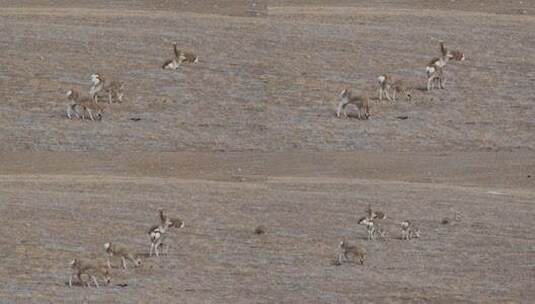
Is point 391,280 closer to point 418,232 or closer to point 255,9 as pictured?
point 418,232

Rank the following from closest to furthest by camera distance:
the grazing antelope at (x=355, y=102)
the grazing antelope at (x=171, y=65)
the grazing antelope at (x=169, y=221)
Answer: the grazing antelope at (x=169, y=221), the grazing antelope at (x=355, y=102), the grazing antelope at (x=171, y=65)

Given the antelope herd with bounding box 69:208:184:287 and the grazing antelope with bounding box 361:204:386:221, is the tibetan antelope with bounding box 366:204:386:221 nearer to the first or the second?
the grazing antelope with bounding box 361:204:386:221

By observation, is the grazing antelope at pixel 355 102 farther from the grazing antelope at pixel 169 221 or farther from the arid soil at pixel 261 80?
the grazing antelope at pixel 169 221

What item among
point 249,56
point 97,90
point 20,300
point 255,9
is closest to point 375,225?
point 20,300

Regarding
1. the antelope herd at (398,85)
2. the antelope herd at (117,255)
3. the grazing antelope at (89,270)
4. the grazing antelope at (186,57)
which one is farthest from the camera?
the grazing antelope at (186,57)

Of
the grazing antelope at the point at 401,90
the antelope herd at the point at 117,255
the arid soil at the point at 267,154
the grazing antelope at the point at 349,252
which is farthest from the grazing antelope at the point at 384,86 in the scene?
the grazing antelope at the point at 349,252

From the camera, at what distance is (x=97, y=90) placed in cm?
3625

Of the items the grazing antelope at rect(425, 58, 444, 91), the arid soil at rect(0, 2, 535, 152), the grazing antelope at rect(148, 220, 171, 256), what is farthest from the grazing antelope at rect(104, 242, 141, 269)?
the grazing antelope at rect(425, 58, 444, 91)

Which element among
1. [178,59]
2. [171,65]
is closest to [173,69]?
[171,65]

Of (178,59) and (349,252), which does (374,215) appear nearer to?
(349,252)

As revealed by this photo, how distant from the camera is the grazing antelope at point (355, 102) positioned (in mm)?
36156

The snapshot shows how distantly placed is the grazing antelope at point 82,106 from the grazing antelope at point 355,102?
5.01 meters

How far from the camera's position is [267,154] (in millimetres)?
35531

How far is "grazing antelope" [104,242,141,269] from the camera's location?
25.1 metres
